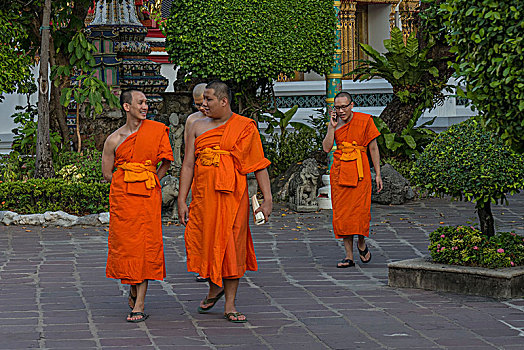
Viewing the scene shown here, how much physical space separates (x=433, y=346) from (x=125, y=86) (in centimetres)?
909

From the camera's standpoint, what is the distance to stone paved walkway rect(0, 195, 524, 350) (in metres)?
5.29

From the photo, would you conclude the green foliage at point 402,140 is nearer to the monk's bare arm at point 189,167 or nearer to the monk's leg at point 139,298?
the monk's bare arm at point 189,167

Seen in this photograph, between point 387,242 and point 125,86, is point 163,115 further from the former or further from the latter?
point 387,242

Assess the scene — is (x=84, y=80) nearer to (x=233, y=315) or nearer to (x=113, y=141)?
(x=113, y=141)

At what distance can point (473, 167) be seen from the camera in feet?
22.5

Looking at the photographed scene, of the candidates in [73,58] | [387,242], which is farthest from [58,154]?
[387,242]

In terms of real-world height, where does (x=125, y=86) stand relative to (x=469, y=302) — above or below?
above

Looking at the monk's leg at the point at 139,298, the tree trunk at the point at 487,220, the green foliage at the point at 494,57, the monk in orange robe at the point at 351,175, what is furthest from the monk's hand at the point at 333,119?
the monk's leg at the point at 139,298

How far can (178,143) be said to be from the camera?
11.9m

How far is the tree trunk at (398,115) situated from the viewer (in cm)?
1428

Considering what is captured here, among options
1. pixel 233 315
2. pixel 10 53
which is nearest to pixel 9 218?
pixel 10 53

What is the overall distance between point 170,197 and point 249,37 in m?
2.66

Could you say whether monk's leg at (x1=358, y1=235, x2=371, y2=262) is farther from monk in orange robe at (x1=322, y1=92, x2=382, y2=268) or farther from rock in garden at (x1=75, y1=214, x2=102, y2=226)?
rock in garden at (x1=75, y1=214, x2=102, y2=226)

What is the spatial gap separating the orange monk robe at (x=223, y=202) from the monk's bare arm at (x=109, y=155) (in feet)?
2.10
